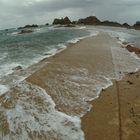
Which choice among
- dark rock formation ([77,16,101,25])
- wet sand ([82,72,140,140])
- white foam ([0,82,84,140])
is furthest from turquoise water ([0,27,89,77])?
dark rock formation ([77,16,101,25])

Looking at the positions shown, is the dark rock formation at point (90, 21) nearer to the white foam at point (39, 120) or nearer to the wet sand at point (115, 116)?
the wet sand at point (115, 116)

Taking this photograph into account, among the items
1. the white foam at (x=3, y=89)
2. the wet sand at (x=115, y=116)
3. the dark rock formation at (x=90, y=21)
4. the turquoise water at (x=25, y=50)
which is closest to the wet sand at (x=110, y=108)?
the wet sand at (x=115, y=116)

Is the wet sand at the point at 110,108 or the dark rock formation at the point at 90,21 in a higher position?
the wet sand at the point at 110,108

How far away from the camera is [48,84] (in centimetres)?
916

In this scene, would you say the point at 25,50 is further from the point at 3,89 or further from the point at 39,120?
the point at 39,120

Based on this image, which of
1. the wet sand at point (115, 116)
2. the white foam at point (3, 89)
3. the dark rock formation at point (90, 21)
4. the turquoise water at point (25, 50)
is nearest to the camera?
the wet sand at point (115, 116)

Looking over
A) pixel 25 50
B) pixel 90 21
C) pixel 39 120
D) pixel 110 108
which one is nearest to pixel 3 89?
pixel 39 120

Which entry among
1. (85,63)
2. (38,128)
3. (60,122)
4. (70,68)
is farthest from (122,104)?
(85,63)

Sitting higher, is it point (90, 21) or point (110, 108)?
point (110, 108)

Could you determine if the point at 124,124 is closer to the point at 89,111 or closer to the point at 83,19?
the point at 89,111

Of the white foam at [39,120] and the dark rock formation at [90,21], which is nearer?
the white foam at [39,120]

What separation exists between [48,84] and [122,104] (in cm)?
275

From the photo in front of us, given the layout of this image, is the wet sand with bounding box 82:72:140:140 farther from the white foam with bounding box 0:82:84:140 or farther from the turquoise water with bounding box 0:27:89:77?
the turquoise water with bounding box 0:27:89:77

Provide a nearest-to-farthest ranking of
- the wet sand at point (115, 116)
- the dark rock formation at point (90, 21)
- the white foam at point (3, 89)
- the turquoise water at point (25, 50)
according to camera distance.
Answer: the wet sand at point (115, 116) → the white foam at point (3, 89) → the turquoise water at point (25, 50) → the dark rock formation at point (90, 21)
